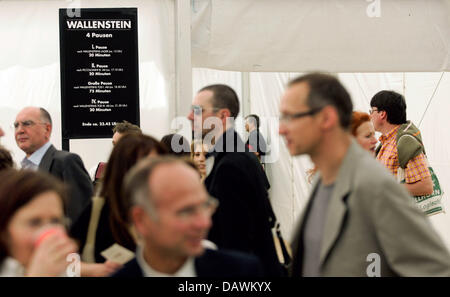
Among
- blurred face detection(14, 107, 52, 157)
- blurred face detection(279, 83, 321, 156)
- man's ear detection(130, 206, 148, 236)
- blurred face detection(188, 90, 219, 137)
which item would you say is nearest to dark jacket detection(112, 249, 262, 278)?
man's ear detection(130, 206, 148, 236)

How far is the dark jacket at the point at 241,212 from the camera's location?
2592mm

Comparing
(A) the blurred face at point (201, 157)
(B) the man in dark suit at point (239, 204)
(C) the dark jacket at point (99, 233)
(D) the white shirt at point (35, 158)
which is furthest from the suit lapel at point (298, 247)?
(D) the white shirt at point (35, 158)

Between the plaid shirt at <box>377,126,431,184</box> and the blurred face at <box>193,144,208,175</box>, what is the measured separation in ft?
4.40

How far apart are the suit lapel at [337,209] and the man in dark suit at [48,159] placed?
1862mm

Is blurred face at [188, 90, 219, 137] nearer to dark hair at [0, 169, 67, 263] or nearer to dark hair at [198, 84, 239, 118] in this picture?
dark hair at [198, 84, 239, 118]

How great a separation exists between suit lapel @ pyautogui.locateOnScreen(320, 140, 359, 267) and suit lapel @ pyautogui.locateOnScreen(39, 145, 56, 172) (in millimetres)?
2368

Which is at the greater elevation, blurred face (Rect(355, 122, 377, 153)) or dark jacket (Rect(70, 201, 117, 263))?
blurred face (Rect(355, 122, 377, 153))

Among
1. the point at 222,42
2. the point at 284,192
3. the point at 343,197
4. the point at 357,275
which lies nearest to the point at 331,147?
the point at 343,197

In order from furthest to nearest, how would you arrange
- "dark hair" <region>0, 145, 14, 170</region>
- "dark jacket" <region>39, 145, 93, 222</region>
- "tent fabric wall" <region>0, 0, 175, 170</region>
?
"tent fabric wall" <region>0, 0, 175, 170</region>
"dark jacket" <region>39, 145, 93, 222</region>
"dark hair" <region>0, 145, 14, 170</region>

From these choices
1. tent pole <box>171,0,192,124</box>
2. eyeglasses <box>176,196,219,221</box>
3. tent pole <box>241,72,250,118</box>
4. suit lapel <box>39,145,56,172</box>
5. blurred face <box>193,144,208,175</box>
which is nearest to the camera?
eyeglasses <box>176,196,219,221</box>

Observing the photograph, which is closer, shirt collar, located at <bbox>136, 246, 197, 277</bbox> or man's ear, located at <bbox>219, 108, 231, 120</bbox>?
shirt collar, located at <bbox>136, 246, 197, 277</bbox>

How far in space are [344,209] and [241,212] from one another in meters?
0.78

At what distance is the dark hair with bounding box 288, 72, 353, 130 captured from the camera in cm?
206

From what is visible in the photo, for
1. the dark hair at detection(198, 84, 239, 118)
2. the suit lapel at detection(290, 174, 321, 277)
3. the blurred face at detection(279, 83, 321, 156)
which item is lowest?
the suit lapel at detection(290, 174, 321, 277)
